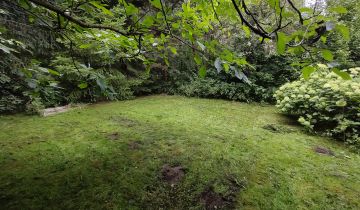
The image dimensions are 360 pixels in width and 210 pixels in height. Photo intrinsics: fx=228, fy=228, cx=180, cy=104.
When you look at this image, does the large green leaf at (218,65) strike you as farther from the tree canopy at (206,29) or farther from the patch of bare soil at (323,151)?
the patch of bare soil at (323,151)

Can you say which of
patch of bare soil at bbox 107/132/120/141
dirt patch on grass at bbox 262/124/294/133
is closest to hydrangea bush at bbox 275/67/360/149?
dirt patch on grass at bbox 262/124/294/133

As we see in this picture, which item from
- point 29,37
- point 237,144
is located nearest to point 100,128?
point 237,144

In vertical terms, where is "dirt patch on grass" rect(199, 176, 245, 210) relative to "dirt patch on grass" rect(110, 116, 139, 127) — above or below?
below

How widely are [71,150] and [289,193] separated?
256 centimetres

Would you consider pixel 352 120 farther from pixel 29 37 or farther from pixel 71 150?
pixel 29 37

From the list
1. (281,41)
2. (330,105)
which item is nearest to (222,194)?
(281,41)

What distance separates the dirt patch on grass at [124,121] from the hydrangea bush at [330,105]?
2990 mm

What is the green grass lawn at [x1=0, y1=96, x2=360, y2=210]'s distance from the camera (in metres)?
2.03

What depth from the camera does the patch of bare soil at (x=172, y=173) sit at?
235cm

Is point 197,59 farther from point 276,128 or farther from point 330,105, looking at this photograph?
point 330,105

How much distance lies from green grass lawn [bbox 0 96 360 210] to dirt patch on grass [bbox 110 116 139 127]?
0.02 meters

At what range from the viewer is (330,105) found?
3848 millimetres

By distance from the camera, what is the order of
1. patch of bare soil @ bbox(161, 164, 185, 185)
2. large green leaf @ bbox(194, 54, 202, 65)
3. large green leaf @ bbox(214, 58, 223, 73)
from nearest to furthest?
large green leaf @ bbox(214, 58, 223, 73) < large green leaf @ bbox(194, 54, 202, 65) < patch of bare soil @ bbox(161, 164, 185, 185)

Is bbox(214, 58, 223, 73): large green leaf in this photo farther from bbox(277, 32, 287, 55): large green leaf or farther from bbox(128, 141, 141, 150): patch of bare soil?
bbox(128, 141, 141, 150): patch of bare soil
